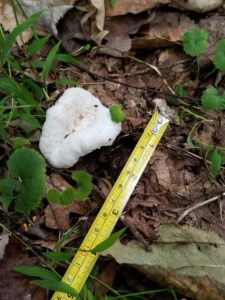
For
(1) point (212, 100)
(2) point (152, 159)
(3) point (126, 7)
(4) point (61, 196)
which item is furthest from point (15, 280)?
(3) point (126, 7)

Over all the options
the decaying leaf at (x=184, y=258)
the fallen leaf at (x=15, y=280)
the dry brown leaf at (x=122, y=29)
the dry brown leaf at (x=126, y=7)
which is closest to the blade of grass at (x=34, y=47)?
the dry brown leaf at (x=122, y=29)

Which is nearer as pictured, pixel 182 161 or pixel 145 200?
pixel 145 200

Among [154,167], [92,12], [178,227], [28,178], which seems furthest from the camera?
[92,12]

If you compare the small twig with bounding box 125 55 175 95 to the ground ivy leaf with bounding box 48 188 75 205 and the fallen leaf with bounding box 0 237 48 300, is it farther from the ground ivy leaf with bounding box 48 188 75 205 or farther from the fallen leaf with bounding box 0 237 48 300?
the fallen leaf with bounding box 0 237 48 300

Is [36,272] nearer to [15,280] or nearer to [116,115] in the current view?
[15,280]

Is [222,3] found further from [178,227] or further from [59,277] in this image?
[59,277]

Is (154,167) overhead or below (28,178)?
below

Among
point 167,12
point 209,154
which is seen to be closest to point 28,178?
point 209,154
